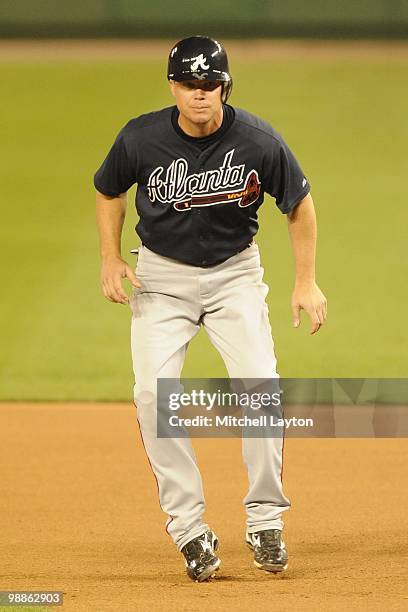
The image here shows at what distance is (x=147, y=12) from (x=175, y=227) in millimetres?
12675

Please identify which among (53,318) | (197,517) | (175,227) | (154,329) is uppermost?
(175,227)

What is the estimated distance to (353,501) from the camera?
18.1 ft

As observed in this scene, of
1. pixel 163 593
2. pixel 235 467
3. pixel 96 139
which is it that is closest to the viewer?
pixel 163 593

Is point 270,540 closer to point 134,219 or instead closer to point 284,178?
point 284,178

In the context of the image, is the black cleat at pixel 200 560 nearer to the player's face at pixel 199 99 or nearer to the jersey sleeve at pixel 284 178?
the jersey sleeve at pixel 284 178

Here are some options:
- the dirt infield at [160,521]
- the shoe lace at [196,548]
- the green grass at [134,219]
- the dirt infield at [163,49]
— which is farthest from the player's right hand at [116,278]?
the dirt infield at [163,49]

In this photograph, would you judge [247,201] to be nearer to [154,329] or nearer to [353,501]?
[154,329]

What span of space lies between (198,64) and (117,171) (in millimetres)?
489

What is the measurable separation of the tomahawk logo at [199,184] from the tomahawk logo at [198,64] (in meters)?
0.31

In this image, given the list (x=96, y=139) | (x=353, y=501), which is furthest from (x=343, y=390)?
(x=96, y=139)

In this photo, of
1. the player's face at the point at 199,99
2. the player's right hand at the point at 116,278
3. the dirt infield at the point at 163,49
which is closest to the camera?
the player's face at the point at 199,99

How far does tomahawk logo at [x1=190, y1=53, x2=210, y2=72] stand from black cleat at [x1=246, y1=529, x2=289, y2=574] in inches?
64.3

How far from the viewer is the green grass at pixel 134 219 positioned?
27.9 feet

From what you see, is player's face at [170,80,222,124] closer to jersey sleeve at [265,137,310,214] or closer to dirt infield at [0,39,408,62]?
jersey sleeve at [265,137,310,214]
